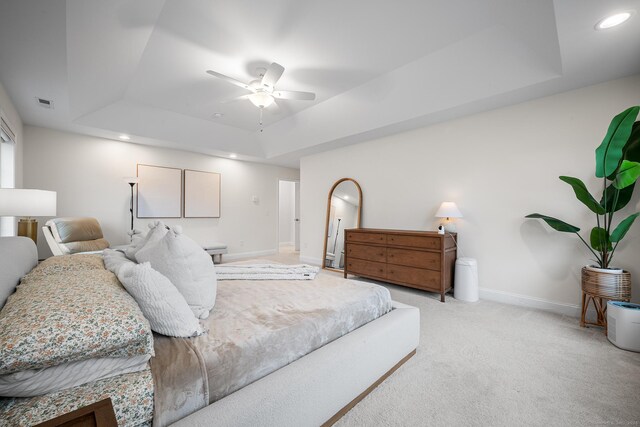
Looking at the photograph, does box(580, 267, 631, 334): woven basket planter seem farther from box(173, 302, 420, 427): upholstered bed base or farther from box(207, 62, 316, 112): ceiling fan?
box(207, 62, 316, 112): ceiling fan

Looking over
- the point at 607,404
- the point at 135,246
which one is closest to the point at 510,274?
the point at 607,404

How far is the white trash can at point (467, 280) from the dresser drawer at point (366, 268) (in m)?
0.96

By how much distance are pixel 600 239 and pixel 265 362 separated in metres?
3.12

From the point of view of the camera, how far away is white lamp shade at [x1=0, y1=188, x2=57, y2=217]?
1950 millimetres

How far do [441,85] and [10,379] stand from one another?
12.7 ft

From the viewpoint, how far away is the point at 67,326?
807 mm

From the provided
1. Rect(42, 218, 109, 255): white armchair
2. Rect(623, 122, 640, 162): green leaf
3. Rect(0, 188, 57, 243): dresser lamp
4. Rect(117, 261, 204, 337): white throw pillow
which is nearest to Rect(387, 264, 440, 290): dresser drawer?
Rect(623, 122, 640, 162): green leaf

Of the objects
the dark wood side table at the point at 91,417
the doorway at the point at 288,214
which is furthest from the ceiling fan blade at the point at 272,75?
the doorway at the point at 288,214

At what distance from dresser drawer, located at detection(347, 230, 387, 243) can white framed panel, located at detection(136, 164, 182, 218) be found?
3534 mm

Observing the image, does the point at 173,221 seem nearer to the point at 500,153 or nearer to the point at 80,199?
the point at 80,199

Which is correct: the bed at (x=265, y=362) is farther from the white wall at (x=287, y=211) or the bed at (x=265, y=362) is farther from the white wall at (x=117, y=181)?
the white wall at (x=287, y=211)

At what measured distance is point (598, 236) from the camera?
247 cm

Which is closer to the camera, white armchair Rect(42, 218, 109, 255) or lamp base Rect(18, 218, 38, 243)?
lamp base Rect(18, 218, 38, 243)

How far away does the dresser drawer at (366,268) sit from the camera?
3.95 meters
